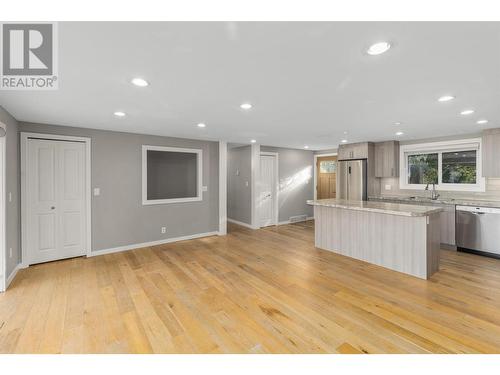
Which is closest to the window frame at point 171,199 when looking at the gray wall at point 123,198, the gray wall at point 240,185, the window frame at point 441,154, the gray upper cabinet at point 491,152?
the gray wall at point 123,198

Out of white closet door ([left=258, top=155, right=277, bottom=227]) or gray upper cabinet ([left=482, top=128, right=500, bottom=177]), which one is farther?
white closet door ([left=258, top=155, right=277, bottom=227])

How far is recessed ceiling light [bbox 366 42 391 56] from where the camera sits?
4.90 ft

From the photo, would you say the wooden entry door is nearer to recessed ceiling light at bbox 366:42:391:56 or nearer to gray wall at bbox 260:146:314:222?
gray wall at bbox 260:146:314:222

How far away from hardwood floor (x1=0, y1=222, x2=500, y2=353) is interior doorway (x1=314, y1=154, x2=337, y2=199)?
381 cm

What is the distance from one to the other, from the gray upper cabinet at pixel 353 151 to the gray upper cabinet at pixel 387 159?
1.11ft

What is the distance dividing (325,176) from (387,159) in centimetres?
218

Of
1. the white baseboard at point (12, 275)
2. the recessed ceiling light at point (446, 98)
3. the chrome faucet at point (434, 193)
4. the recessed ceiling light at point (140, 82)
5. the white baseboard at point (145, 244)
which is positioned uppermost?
the recessed ceiling light at point (446, 98)

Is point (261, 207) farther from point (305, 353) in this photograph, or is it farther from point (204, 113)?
point (305, 353)

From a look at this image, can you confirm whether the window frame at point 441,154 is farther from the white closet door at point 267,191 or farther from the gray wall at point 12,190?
the gray wall at point 12,190

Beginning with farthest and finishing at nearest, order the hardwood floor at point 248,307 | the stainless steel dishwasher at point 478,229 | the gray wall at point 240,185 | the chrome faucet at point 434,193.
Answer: the gray wall at point 240,185 < the chrome faucet at point 434,193 < the stainless steel dishwasher at point 478,229 < the hardwood floor at point 248,307

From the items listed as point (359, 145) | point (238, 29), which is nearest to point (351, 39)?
point (238, 29)

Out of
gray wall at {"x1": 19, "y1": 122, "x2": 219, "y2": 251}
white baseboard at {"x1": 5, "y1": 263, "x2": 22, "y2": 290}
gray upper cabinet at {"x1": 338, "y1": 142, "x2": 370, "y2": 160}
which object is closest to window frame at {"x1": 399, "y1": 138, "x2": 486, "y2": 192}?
gray upper cabinet at {"x1": 338, "y1": 142, "x2": 370, "y2": 160}

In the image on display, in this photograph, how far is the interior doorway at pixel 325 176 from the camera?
24.6ft

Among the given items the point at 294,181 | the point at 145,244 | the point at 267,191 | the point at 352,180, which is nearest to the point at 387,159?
the point at 352,180
